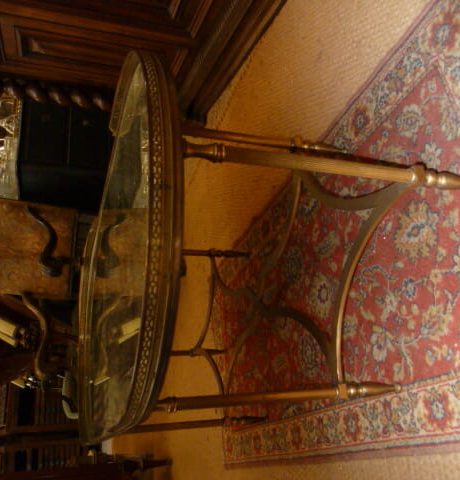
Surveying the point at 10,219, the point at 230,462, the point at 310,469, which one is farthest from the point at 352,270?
the point at 10,219

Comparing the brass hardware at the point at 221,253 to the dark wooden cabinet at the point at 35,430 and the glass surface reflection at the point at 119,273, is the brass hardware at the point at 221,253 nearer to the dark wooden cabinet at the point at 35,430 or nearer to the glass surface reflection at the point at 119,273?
the glass surface reflection at the point at 119,273

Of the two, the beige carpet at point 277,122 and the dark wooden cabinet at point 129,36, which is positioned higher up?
the dark wooden cabinet at point 129,36

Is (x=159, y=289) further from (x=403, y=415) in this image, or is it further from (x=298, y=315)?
(x=298, y=315)

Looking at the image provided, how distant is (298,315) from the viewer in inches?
57.3

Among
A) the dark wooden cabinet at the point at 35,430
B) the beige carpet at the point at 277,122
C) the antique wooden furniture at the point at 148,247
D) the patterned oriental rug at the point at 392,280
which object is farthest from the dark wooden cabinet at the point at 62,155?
the dark wooden cabinet at the point at 35,430

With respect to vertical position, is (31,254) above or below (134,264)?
above

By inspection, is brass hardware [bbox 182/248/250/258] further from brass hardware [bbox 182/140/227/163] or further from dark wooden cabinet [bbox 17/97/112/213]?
brass hardware [bbox 182/140/227/163]

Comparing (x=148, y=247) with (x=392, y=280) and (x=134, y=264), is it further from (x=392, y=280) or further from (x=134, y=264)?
(x=392, y=280)

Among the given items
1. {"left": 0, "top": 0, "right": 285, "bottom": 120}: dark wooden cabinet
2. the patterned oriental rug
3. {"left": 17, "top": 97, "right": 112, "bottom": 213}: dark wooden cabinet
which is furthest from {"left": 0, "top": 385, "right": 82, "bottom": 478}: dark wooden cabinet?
the patterned oriental rug

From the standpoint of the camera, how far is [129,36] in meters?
2.04

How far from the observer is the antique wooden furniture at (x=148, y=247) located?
29.6 inches

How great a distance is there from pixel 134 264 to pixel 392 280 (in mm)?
571

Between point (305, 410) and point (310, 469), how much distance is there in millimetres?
154

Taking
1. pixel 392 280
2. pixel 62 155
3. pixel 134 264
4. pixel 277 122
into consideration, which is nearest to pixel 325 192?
pixel 392 280
